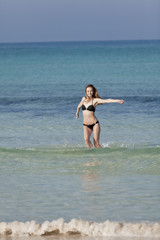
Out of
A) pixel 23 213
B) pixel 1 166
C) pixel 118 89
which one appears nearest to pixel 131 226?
pixel 23 213

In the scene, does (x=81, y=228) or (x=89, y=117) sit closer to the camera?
(x=81, y=228)

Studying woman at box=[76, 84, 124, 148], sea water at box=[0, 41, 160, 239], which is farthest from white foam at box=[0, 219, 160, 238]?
woman at box=[76, 84, 124, 148]

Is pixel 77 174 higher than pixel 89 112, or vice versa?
pixel 89 112

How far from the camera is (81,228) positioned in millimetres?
6508

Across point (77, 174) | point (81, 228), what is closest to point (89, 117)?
point (77, 174)

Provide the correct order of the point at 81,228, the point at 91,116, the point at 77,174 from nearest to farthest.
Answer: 1. the point at 81,228
2. the point at 77,174
3. the point at 91,116

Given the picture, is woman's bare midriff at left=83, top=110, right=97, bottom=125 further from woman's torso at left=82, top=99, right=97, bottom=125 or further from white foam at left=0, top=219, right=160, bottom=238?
white foam at left=0, top=219, right=160, bottom=238

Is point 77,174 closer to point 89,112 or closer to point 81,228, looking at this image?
point 89,112

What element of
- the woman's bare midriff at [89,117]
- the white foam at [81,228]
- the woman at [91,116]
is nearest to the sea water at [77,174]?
the white foam at [81,228]

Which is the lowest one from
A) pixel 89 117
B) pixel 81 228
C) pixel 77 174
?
pixel 81 228

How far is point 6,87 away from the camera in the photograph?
30.5 metres

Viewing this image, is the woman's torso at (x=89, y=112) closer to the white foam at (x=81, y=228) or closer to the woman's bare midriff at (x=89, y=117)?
the woman's bare midriff at (x=89, y=117)

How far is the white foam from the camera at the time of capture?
6406 millimetres

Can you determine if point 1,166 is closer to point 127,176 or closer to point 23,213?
point 127,176
